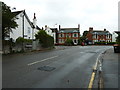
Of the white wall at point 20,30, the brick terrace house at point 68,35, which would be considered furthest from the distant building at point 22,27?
the brick terrace house at point 68,35

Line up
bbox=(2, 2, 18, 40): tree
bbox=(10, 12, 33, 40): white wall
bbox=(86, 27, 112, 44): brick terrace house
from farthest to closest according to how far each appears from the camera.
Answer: bbox=(86, 27, 112, 44): brick terrace house < bbox=(10, 12, 33, 40): white wall < bbox=(2, 2, 18, 40): tree

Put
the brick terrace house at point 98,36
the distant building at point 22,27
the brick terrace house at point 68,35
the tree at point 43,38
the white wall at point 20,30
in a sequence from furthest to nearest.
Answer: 1. the brick terrace house at point 98,36
2. the brick terrace house at point 68,35
3. the distant building at point 22,27
4. the white wall at point 20,30
5. the tree at point 43,38

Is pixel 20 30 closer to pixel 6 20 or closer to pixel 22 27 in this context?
pixel 22 27

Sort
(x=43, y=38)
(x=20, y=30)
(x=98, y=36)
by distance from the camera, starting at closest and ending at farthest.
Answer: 1. (x=43, y=38)
2. (x=20, y=30)
3. (x=98, y=36)

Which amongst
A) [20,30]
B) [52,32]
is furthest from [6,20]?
[52,32]

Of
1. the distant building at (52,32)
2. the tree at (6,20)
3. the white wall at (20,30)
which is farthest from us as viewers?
the distant building at (52,32)

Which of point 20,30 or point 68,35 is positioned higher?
point 68,35

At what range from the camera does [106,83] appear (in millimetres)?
7586

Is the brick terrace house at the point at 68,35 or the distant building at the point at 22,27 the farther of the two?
the brick terrace house at the point at 68,35

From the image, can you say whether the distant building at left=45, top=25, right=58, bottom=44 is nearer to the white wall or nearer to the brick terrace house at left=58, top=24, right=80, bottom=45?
the brick terrace house at left=58, top=24, right=80, bottom=45

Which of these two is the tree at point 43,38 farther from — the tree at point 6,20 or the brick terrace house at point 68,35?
the brick terrace house at point 68,35

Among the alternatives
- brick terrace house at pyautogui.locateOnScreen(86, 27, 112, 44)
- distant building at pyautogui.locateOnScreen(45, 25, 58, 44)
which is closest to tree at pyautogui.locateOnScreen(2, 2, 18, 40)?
distant building at pyautogui.locateOnScreen(45, 25, 58, 44)

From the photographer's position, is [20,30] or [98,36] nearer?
[20,30]

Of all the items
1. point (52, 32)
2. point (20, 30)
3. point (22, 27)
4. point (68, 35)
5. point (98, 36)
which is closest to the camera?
point (20, 30)
